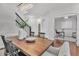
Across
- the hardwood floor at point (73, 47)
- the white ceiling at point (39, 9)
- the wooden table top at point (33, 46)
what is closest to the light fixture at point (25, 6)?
the white ceiling at point (39, 9)

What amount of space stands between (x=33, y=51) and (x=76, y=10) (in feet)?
2.86

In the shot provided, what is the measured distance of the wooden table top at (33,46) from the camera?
Result: 1738 mm

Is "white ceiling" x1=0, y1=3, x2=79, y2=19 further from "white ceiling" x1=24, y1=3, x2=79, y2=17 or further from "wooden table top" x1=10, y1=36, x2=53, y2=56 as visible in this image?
"wooden table top" x1=10, y1=36, x2=53, y2=56

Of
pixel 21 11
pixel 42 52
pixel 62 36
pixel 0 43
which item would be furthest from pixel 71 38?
pixel 0 43

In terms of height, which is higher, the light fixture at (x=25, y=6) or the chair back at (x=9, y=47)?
the light fixture at (x=25, y=6)

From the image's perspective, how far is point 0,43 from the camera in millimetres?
1791

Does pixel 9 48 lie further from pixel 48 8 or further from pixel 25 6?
pixel 48 8

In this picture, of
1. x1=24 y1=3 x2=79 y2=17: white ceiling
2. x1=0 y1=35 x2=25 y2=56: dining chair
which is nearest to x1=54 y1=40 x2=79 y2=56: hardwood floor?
x1=24 y1=3 x2=79 y2=17: white ceiling

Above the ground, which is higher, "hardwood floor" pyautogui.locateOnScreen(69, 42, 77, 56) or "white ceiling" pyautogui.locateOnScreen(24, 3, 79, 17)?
"white ceiling" pyautogui.locateOnScreen(24, 3, 79, 17)

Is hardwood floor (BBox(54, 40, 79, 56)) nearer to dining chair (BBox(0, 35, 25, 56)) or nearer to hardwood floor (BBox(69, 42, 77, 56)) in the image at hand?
hardwood floor (BBox(69, 42, 77, 56))

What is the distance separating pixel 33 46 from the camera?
179 centimetres

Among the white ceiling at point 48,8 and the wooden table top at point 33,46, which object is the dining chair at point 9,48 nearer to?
the wooden table top at point 33,46

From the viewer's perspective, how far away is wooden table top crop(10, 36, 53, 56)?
1.74m

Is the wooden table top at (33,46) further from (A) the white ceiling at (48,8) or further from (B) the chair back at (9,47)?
(A) the white ceiling at (48,8)
